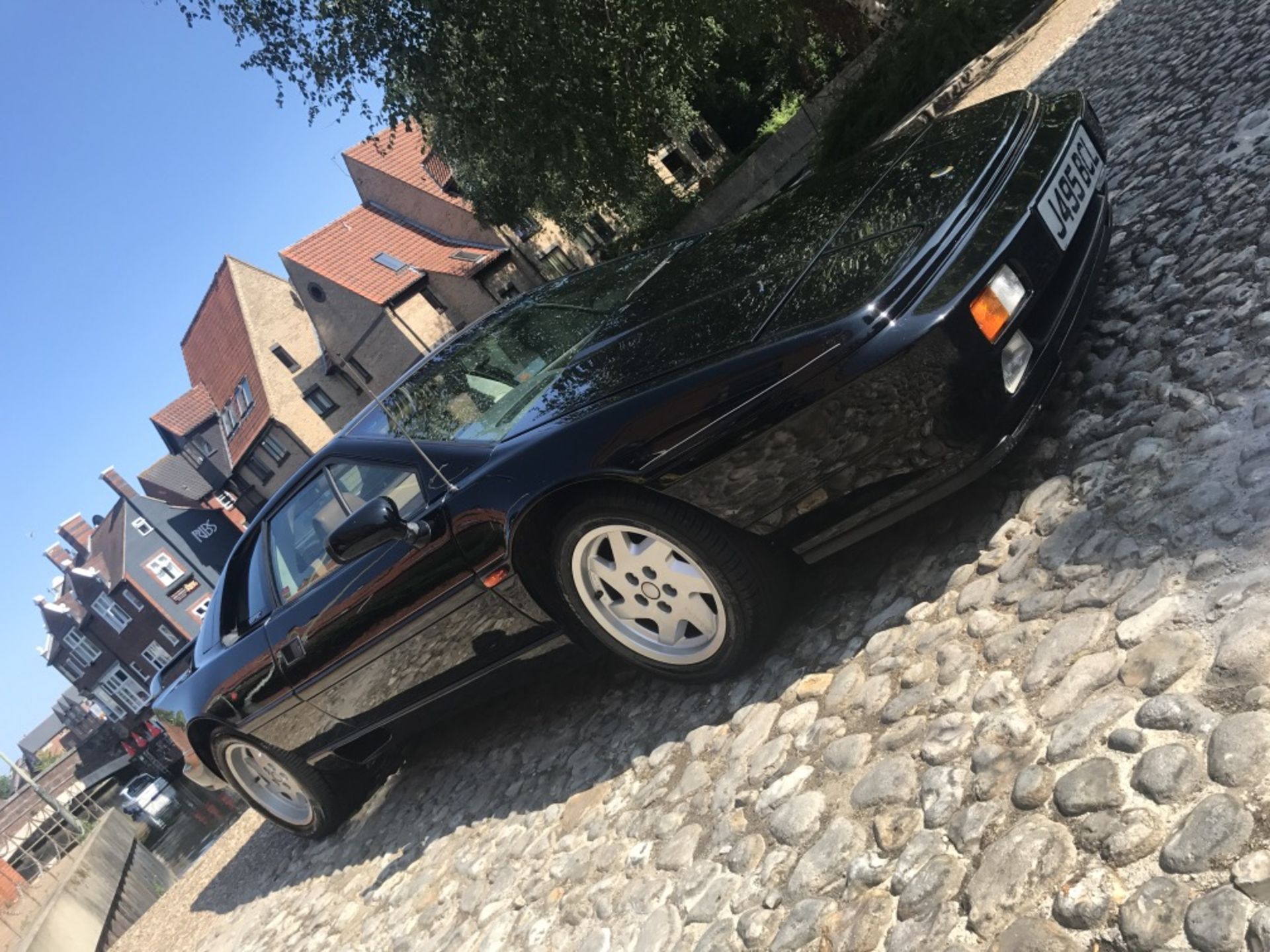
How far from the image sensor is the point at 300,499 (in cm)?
442

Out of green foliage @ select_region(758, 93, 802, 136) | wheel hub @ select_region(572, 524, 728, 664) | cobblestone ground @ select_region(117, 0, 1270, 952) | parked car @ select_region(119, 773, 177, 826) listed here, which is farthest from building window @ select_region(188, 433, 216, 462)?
wheel hub @ select_region(572, 524, 728, 664)

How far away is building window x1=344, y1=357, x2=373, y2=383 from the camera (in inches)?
1494

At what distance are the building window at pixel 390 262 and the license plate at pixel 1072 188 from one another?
34.9 m

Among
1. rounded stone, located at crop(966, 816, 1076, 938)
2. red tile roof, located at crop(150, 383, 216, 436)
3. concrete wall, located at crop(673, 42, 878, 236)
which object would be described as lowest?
rounded stone, located at crop(966, 816, 1076, 938)

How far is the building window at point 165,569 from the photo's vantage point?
171 ft

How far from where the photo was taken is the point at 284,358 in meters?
39.6

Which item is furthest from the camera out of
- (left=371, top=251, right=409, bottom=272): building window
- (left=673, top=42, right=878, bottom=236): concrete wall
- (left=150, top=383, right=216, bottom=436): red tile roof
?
(left=150, top=383, right=216, bottom=436): red tile roof

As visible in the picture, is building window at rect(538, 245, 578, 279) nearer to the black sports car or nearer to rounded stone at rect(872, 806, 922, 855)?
the black sports car

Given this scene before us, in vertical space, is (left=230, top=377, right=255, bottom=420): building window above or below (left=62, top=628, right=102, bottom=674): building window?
above

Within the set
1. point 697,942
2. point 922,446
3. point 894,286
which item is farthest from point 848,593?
point 697,942

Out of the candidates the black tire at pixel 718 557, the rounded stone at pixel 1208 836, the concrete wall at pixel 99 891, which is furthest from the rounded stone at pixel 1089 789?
the concrete wall at pixel 99 891

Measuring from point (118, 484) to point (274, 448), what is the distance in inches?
781

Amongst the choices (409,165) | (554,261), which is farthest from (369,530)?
(409,165)

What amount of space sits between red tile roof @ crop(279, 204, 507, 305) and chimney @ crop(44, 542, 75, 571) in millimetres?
43148
